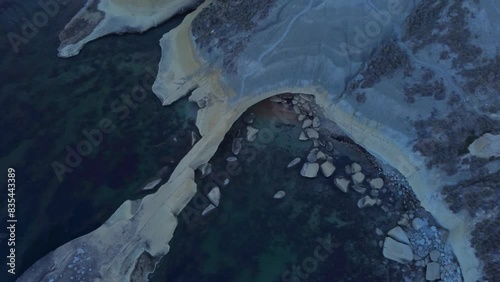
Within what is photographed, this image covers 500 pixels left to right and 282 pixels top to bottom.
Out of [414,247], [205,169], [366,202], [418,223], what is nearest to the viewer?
[414,247]

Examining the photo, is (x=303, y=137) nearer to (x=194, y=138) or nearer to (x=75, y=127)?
(x=194, y=138)

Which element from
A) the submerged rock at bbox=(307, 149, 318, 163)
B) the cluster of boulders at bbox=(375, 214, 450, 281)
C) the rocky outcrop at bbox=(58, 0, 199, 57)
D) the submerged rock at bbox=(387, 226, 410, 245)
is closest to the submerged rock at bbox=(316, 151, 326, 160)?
the submerged rock at bbox=(307, 149, 318, 163)

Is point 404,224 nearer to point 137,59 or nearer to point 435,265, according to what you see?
point 435,265

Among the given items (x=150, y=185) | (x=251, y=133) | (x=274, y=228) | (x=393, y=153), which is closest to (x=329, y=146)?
(x=393, y=153)

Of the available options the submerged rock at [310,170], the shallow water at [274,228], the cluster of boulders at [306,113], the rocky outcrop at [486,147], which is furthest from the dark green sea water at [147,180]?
the rocky outcrop at [486,147]

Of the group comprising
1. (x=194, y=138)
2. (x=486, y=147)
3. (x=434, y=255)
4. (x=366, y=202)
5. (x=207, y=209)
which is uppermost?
(x=194, y=138)

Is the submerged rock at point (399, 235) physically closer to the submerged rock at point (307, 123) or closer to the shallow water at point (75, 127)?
the submerged rock at point (307, 123)
